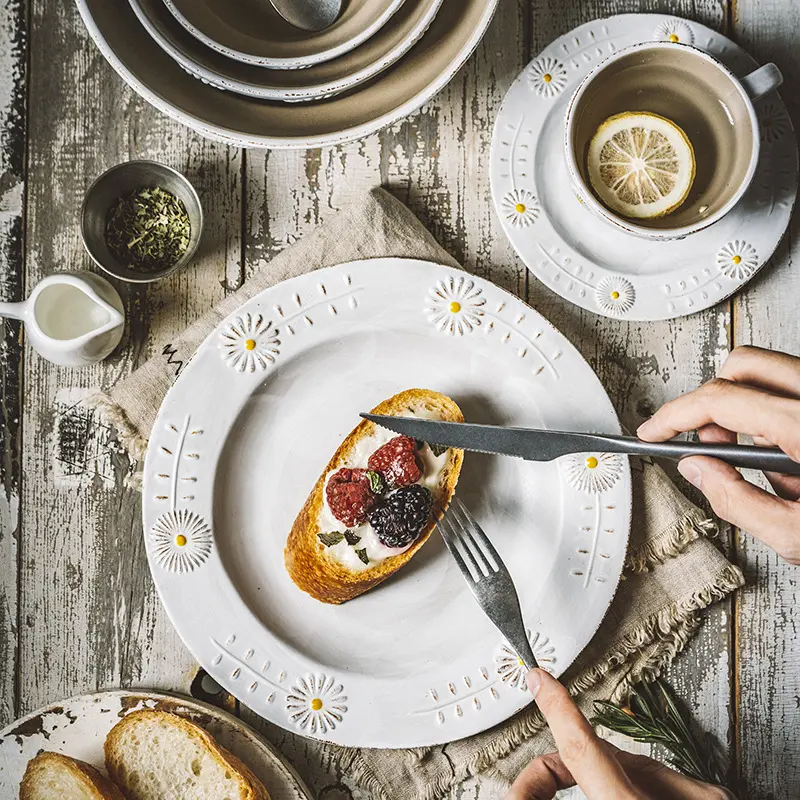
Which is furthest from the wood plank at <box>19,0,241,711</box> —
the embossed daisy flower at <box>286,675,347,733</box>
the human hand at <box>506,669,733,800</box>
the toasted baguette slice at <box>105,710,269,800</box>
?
the human hand at <box>506,669,733,800</box>

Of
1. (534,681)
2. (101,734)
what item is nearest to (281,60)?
(534,681)

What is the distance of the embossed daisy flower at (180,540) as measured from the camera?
4.74 ft

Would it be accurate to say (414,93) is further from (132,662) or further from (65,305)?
(132,662)

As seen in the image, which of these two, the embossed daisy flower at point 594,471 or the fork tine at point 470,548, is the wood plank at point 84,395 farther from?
the embossed daisy flower at point 594,471

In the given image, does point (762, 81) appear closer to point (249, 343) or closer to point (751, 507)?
point (751, 507)

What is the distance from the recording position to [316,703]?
1442 millimetres

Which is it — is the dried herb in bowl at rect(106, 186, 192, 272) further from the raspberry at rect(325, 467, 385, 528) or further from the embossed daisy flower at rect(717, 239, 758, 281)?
the embossed daisy flower at rect(717, 239, 758, 281)

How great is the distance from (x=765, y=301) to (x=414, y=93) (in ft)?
2.68

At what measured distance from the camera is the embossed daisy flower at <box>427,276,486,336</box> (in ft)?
4.81

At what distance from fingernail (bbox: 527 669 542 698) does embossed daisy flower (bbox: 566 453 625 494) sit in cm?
35

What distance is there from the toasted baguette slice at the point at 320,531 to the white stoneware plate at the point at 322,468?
60mm

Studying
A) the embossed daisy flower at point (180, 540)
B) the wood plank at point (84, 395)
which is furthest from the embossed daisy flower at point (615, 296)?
the embossed daisy flower at point (180, 540)

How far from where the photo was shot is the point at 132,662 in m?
1.54

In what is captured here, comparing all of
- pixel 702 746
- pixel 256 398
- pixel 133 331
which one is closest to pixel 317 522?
pixel 256 398
